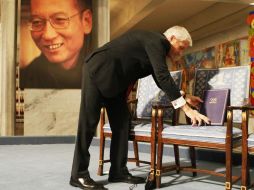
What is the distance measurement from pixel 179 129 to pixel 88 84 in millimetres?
758

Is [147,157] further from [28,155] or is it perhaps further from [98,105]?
[98,105]

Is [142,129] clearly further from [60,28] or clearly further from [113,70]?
[60,28]

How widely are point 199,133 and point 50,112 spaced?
161 inches

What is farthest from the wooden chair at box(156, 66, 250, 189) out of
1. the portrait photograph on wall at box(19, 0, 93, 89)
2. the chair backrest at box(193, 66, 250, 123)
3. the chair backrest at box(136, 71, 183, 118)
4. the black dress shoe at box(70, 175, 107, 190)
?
the portrait photograph on wall at box(19, 0, 93, 89)

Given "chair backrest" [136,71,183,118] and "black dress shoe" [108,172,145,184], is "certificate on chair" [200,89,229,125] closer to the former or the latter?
"chair backrest" [136,71,183,118]

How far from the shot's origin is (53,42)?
6352mm

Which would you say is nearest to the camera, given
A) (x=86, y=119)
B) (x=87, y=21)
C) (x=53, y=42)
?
(x=86, y=119)

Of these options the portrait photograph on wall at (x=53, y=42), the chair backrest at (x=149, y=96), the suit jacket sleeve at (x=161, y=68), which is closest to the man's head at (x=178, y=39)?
the suit jacket sleeve at (x=161, y=68)

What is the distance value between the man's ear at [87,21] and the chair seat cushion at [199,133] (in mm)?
3852

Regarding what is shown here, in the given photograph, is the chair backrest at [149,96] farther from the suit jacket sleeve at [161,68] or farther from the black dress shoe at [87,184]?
the black dress shoe at [87,184]

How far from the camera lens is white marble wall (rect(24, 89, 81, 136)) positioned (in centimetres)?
635

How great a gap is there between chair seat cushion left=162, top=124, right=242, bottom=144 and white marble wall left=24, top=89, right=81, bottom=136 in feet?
12.2

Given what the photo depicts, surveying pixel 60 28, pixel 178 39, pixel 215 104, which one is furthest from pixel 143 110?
pixel 60 28

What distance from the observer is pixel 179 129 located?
9.42ft
